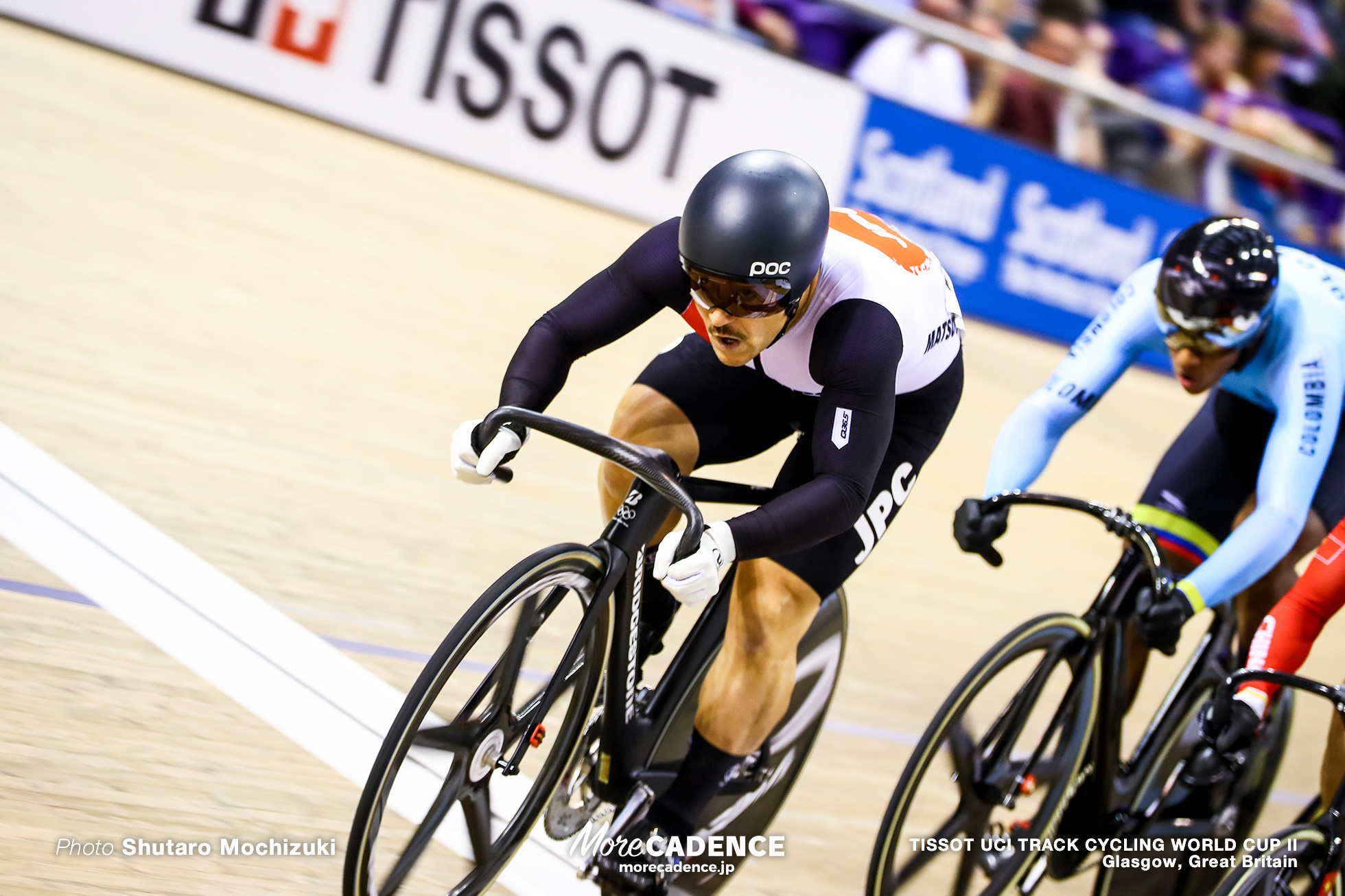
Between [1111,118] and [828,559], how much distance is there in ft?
29.2

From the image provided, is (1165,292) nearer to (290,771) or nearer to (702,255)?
(702,255)

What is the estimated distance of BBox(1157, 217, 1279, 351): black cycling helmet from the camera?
2941mm

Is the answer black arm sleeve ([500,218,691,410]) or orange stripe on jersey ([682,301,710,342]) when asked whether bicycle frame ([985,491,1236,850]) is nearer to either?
orange stripe on jersey ([682,301,710,342])

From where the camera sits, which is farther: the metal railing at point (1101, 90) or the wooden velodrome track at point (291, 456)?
the metal railing at point (1101, 90)

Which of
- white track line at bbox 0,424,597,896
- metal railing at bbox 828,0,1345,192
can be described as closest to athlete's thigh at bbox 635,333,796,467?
white track line at bbox 0,424,597,896

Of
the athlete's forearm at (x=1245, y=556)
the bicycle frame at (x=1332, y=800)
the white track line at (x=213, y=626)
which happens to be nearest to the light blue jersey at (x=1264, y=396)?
the athlete's forearm at (x=1245, y=556)

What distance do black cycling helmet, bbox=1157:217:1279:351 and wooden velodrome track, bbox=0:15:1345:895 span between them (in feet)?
4.94

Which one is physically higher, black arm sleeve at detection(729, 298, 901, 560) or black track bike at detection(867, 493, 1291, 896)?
black arm sleeve at detection(729, 298, 901, 560)

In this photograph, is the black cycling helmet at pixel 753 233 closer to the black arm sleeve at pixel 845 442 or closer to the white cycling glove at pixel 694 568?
the black arm sleeve at pixel 845 442

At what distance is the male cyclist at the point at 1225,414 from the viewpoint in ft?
9.64

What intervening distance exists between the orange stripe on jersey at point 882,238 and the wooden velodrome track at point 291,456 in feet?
4.68

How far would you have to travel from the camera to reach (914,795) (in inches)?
112

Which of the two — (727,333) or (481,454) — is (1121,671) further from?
(481,454)

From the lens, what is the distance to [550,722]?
8.35 ft
